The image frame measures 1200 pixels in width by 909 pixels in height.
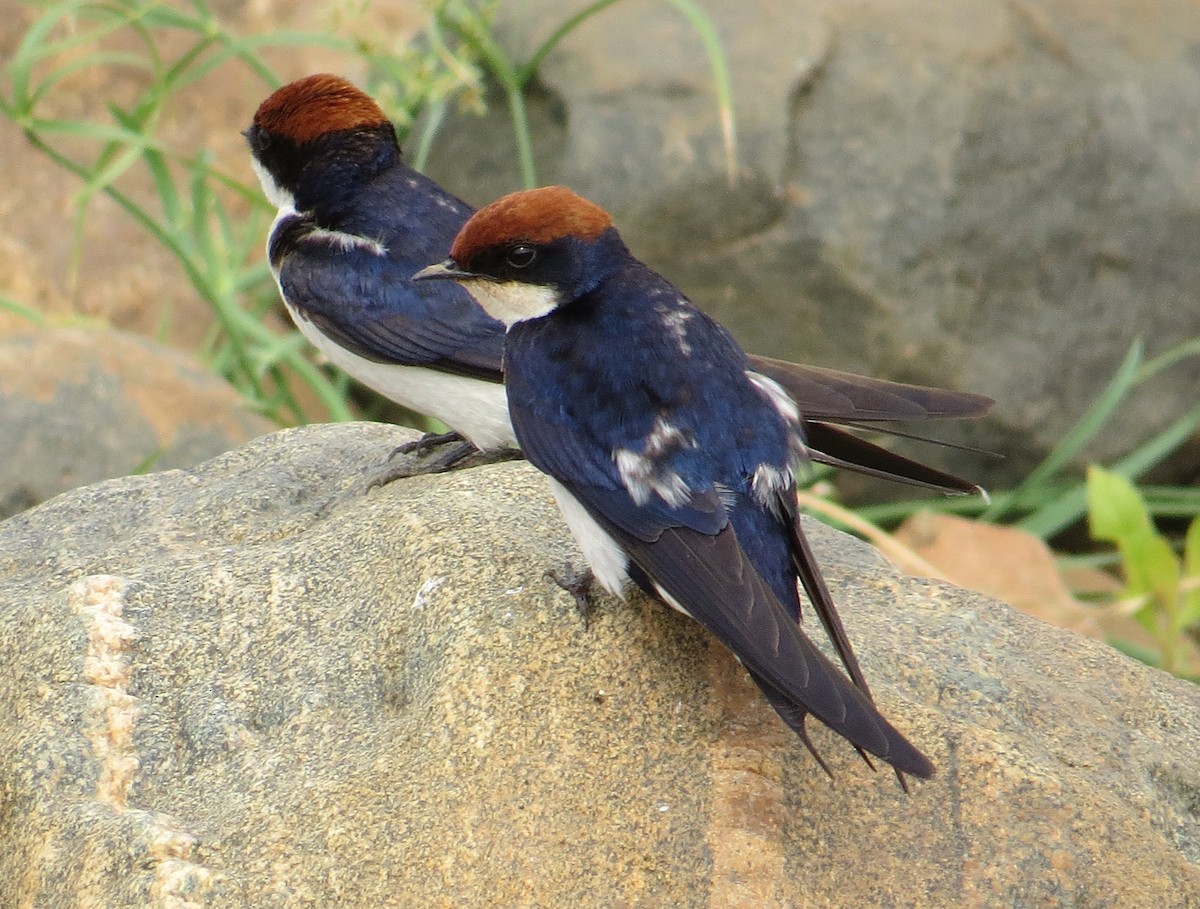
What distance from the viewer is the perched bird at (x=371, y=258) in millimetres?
3508

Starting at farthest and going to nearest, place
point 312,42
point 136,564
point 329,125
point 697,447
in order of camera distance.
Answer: point 312,42
point 329,125
point 136,564
point 697,447

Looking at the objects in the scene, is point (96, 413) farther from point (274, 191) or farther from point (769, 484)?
point (769, 484)

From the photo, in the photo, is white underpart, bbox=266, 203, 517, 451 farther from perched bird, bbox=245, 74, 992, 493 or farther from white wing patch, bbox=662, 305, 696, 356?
white wing patch, bbox=662, 305, 696, 356

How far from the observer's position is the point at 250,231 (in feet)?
17.0

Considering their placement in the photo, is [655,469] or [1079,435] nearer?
[655,469]

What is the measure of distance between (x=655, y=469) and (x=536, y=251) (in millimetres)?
487

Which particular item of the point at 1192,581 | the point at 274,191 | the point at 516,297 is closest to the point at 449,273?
the point at 516,297

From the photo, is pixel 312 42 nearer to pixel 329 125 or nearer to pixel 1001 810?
pixel 329 125

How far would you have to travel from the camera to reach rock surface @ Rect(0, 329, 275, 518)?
420cm

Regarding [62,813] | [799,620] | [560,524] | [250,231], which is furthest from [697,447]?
[250,231]

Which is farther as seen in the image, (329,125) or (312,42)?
(312,42)

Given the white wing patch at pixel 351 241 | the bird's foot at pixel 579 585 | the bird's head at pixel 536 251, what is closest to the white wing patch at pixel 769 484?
the bird's foot at pixel 579 585

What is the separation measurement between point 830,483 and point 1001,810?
9.26ft

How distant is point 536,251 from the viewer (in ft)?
8.85
